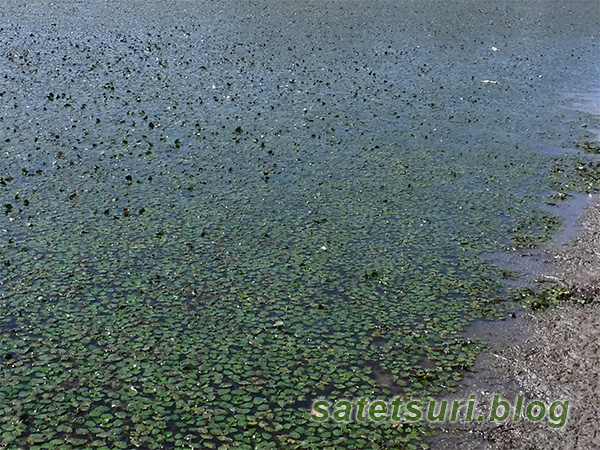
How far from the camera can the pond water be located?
300 inches

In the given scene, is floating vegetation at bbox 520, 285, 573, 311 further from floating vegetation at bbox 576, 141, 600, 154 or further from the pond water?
floating vegetation at bbox 576, 141, 600, 154

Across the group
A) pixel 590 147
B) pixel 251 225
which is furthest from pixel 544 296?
pixel 590 147

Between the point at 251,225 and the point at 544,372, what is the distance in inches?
204

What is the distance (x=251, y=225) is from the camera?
11586mm

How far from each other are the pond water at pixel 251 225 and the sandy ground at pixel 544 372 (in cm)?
36

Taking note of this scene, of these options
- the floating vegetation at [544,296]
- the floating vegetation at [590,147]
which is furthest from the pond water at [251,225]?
the floating vegetation at [590,147]

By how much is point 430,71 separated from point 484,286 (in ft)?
47.5

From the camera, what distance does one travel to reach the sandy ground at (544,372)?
720cm

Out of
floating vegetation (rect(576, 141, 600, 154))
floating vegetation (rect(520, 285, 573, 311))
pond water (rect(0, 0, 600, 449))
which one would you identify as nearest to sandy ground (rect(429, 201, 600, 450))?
floating vegetation (rect(520, 285, 573, 311))

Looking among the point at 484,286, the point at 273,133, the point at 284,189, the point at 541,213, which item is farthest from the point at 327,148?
the point at 484,286

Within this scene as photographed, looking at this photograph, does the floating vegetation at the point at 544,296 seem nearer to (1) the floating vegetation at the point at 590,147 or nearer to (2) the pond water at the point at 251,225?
(2) the pond water at the point at 251,225

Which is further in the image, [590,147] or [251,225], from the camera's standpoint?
[590,147]

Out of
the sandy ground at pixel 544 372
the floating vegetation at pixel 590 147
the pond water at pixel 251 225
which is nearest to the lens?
the sandy ground at pixel 544 372

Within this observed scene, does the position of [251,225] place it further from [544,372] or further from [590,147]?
[590,147]
